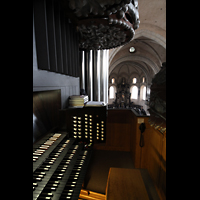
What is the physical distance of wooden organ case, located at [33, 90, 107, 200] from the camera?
1316mm

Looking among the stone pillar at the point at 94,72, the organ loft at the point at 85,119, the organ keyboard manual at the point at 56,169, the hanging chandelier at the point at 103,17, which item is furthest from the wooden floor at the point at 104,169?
the hanging chandelier at the point at 103,17

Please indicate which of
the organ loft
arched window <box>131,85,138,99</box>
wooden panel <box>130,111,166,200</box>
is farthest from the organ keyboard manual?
arched window <box>131,85,138,99</box>

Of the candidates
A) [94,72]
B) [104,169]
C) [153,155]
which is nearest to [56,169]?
[104,169]

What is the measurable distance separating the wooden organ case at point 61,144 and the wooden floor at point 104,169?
0.92 meters

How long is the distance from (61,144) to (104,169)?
168cm

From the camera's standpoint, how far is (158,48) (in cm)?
1077

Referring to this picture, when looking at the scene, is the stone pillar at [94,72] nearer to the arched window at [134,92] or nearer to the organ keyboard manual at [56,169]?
the organ keyboard manual at [56,169]

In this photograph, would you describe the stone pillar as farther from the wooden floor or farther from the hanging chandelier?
the wooden floor
